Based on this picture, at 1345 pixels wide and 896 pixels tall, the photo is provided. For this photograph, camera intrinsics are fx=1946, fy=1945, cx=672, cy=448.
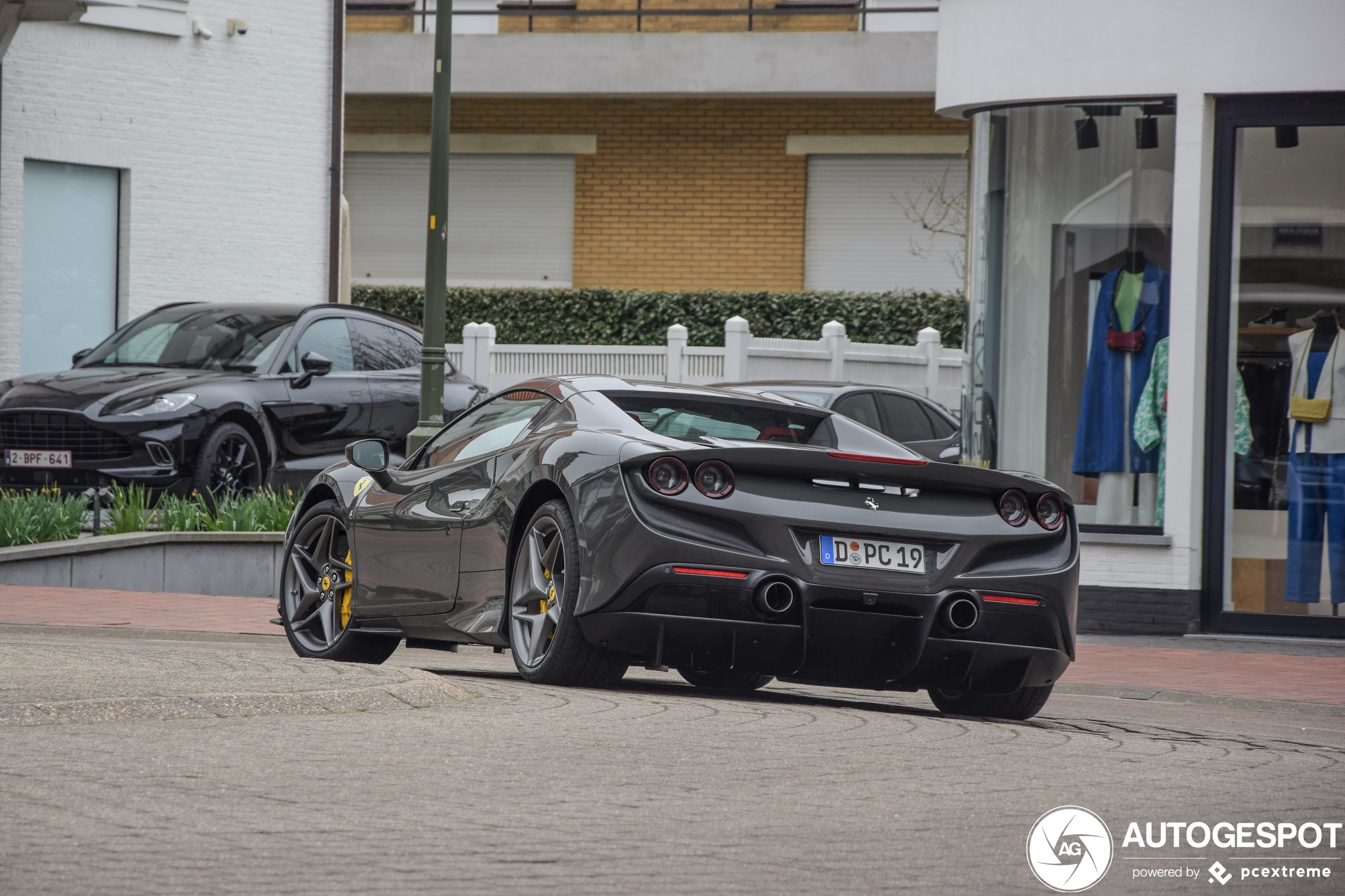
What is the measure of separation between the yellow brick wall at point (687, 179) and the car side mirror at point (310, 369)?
16.7 meters

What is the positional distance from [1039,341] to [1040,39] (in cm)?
194

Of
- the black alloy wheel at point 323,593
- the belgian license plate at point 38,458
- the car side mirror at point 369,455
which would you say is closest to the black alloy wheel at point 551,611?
the car side mirror at point 369,455

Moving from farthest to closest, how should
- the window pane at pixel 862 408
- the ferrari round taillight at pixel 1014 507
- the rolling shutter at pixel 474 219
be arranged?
1. the rolling shutter at pixel 474 219
2. the window pane at pixel 862 408
3. the ferrari round taillight at pixel 1014 507

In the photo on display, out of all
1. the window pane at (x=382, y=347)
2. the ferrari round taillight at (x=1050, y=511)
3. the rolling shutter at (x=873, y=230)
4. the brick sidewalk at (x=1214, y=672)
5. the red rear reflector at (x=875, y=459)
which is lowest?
the brick sidewalk at (x=1214, y=672)

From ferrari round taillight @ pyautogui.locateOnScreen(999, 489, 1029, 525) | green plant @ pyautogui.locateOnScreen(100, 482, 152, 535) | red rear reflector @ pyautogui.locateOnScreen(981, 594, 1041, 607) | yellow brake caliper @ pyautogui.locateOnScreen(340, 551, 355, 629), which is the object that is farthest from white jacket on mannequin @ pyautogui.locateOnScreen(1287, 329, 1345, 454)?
green plant @ pyautogui.locateOnScreen(100, 482, 152, 535)

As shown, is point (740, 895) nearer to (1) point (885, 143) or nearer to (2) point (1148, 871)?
(2) point (1148, 871)

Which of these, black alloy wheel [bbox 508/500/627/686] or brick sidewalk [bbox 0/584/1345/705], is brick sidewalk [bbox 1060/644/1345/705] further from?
black alloy wheel [bbox 508/500/627/686]

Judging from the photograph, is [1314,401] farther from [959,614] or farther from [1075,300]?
[959,614]

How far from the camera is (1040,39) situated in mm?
12273

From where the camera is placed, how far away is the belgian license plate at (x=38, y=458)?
44.1 feet

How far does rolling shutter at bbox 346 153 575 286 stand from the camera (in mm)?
31797

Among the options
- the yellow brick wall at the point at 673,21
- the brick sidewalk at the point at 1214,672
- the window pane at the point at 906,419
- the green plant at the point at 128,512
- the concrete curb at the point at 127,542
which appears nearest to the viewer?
the brick sidewalk at the point at 1214,672

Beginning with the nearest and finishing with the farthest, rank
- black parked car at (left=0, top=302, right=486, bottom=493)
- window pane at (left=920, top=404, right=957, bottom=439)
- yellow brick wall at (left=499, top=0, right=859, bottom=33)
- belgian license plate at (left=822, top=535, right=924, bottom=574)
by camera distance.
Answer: belgian license plate at (left=822, top=535, right=924, bottom=574) → black parked car at (left=0, top=302, right=486, bottom=493) → window pane at (left=920, top=404, right=957, bottom=439) → yellow brick wall at (left=499, top=0, right=859, bottom=33)

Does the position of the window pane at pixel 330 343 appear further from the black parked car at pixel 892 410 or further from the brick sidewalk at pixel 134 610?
the black parked car at pixel 892 410
